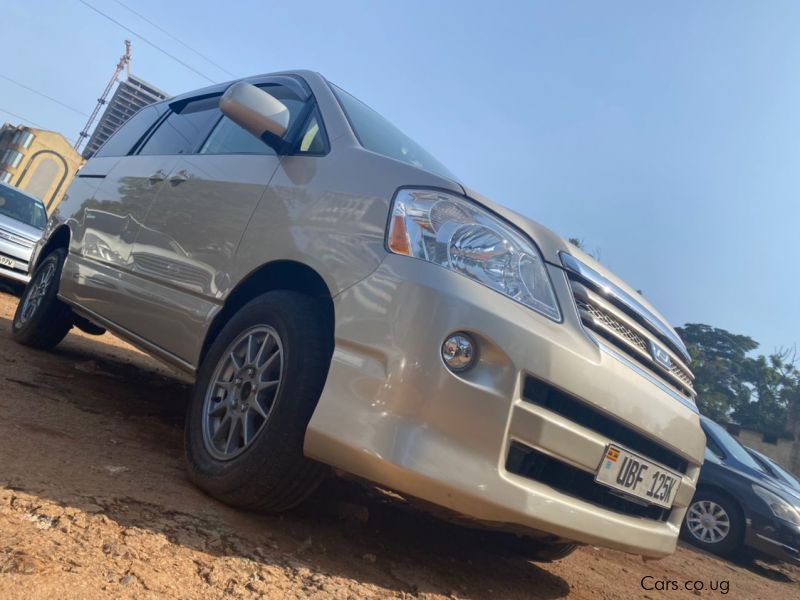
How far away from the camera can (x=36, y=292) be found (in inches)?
189

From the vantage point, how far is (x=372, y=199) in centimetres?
223

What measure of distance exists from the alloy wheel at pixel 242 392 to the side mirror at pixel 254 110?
90cm

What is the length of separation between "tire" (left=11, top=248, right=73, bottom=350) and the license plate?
151 inches

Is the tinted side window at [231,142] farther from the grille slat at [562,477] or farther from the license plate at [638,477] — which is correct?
the license plate at [638,477]

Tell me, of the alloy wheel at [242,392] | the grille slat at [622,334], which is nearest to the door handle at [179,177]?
the alloy wheel at [242,392]

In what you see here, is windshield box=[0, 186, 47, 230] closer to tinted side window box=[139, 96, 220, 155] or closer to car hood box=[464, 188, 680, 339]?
tinted side window box=[139, 96, 220, 155]

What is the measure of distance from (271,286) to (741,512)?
6.44m

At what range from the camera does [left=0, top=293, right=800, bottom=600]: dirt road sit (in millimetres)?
1582

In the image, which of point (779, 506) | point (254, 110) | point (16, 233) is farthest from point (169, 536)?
point (16, 233)

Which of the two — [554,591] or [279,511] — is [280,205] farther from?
[554,591]

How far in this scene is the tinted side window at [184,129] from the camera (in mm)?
3667

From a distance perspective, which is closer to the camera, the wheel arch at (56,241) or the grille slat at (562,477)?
the grille slat at (562,477)

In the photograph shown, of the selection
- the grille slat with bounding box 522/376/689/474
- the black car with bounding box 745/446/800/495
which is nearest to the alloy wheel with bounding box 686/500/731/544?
the black car with bounding box 745/446/800/495

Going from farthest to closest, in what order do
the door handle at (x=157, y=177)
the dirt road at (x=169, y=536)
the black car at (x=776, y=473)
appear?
the black car at (x=776, y=473) < the door handle at (x=157, y=177) < the dirt road at (x=169, y=536)
